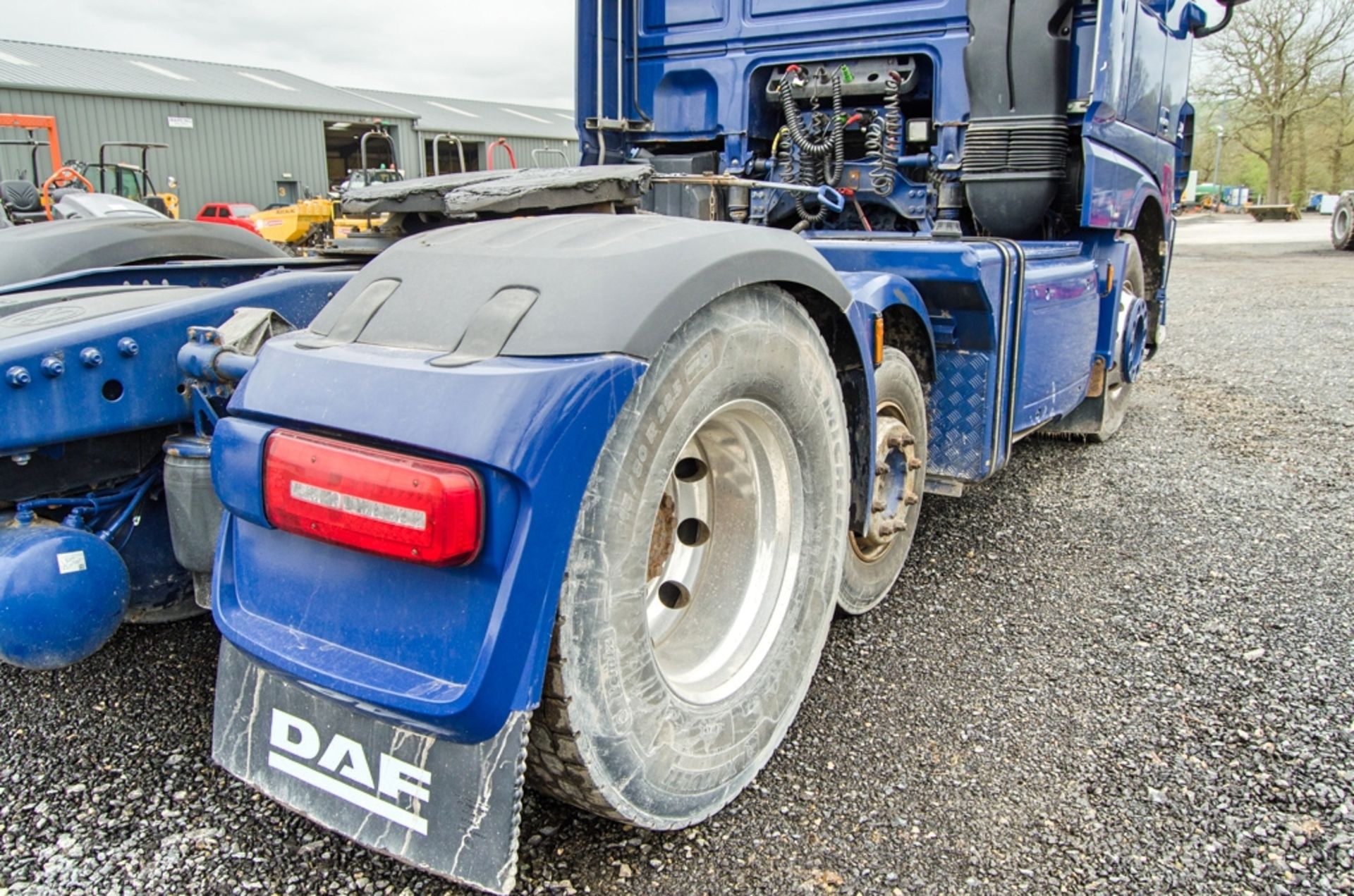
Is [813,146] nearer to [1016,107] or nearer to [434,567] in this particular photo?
[1016,107]

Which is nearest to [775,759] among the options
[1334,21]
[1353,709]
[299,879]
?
[299,879]

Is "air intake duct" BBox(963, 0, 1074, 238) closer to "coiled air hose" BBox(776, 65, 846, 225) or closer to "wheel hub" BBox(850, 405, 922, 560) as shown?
"coiled air hose" BBox(776, 65, 846, 225)

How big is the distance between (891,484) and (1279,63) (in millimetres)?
38483

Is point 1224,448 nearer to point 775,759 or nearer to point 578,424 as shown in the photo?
point 775,759

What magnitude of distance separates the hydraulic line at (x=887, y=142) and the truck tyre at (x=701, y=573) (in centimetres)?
218

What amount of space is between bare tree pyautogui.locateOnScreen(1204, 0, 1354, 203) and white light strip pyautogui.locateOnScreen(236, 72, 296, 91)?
2923 centimetres

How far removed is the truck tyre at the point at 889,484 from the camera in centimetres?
281

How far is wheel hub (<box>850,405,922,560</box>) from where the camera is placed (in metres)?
2.80

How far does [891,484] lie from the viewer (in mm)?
2951

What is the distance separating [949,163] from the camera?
404 centimetres

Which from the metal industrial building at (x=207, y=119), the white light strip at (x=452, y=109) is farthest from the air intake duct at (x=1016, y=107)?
the white light strip at (x=452, y=109)

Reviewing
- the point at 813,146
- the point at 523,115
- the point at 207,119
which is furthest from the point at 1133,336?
the point at 523,115

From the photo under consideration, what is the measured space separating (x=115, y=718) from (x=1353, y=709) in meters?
3.07

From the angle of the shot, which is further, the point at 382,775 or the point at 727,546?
the point at 727,546
